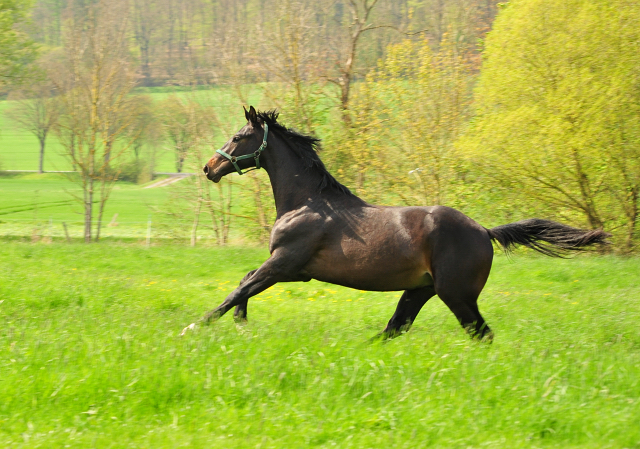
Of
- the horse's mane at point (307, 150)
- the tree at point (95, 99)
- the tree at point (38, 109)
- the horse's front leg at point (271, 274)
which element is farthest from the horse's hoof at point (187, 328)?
the tree at point (38, 109)

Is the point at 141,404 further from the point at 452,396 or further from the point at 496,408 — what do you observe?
the point at 496,408

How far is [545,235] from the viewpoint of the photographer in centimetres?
654

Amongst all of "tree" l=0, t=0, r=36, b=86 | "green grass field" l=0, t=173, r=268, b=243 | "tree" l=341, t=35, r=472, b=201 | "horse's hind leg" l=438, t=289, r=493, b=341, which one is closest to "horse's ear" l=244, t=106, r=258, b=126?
"horse's hind leg" l=438, t=289, r=493, b=341

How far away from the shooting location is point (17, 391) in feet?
13.5

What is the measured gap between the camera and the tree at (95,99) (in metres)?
24.6

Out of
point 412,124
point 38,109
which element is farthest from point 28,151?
point 412,124

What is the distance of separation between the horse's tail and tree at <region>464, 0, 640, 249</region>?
8940mm

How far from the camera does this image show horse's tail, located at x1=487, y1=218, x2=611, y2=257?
6.36 metres

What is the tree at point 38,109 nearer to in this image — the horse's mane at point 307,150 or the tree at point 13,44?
the tree at point 13,44

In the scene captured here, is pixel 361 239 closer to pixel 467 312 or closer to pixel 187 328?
pixel 467 312

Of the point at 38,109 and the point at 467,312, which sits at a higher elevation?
the point at 38,109

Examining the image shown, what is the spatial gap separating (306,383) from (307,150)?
2941 mm

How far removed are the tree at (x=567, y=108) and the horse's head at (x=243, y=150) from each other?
10140 mm

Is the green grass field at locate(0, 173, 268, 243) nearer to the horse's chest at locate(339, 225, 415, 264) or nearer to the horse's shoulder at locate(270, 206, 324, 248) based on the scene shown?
the horse's shoulder at locate(270, 206, 324, 248)
